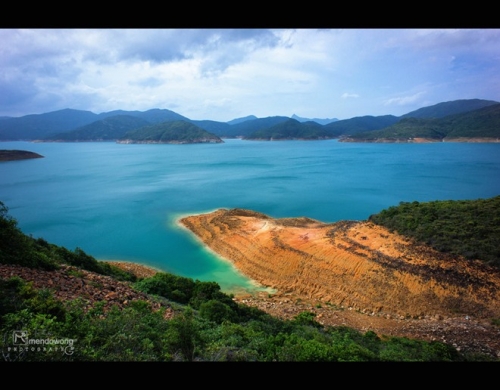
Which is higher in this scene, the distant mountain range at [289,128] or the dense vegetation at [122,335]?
the distant mountain range at [289,128]

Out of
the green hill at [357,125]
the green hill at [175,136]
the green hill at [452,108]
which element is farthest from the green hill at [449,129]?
the green hill at [175,136]

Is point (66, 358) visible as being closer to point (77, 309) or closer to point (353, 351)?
point (77, 309)

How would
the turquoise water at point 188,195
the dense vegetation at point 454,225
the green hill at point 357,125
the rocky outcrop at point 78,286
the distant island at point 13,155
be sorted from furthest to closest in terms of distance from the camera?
the green hill at point 357,125 → the distant island at point 13,155 → the turquoise water at point 188,195 → the dense vegetation at point 454,225 → the rocky outcrop at point 78,286

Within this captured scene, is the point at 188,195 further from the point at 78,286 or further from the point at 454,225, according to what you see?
the point at 78,286

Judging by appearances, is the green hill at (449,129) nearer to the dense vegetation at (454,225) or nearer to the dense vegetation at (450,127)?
the dense vegetation at (450,127)

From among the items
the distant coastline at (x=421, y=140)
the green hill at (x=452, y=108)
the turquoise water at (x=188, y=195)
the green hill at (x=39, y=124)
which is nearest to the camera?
the turquoise water at (x=188, y=195)
